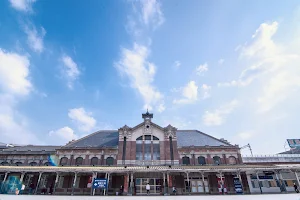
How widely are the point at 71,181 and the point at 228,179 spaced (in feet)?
75.5

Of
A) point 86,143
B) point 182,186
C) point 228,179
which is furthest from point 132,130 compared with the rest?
point 228,179

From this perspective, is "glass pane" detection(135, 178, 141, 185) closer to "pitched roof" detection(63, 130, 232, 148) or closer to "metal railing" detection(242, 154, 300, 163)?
"pitched roof" detection(63, 130, 232, 148)

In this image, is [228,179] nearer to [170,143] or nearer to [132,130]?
[170,143]

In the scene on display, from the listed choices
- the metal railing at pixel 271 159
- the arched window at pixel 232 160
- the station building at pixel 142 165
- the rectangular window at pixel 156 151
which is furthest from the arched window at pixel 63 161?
the metal railing at pixel 271 159

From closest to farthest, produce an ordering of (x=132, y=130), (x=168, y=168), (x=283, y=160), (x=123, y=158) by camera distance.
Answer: (x=168, y=168) < (x=123, y=158) < (x=132, y=130) < (x=283, y=160)

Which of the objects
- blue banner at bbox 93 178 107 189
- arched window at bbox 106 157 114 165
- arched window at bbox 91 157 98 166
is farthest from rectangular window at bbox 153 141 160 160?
arched window at bbox 91 157 98 166

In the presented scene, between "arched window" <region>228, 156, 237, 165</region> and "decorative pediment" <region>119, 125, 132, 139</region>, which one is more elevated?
"decorative pediment" <region>119, 125, 132, 139</region>

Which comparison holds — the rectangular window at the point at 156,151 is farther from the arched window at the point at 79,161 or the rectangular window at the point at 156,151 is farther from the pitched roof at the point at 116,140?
the arched window at the point at 79,161

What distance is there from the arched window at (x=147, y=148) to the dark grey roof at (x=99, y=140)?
4.13m

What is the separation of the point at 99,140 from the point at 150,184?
40.3 feet

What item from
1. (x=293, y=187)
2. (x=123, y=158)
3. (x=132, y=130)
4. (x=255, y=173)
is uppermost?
(x=132, y=130)

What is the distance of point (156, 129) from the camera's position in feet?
100

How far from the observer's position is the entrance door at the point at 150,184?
81.0 feet

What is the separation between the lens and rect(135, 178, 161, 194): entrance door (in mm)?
24681
